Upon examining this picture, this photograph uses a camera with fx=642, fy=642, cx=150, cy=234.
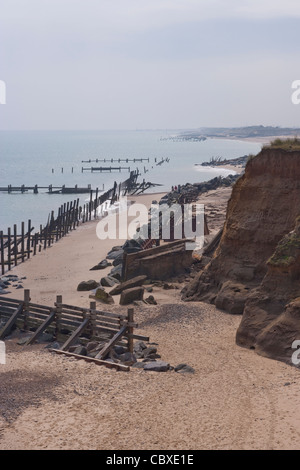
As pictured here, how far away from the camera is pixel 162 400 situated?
1236 cm

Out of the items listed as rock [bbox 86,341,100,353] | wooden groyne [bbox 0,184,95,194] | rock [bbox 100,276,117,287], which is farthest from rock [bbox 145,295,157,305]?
wooden groyne [bbox 0,184,95,194]

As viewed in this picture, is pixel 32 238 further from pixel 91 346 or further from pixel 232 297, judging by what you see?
pixel 91 346

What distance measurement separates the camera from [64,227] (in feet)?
139

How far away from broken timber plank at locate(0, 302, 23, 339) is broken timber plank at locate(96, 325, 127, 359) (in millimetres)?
3975

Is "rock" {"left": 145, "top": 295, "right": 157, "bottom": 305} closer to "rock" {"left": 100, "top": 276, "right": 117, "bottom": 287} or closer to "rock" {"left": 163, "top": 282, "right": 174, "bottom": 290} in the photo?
"rock" {"left": 163, "top": 282, "right": 174, "bottom": 290}

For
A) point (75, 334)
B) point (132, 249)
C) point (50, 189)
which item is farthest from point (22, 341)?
point (50, 189)

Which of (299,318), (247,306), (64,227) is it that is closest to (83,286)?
(247,306)

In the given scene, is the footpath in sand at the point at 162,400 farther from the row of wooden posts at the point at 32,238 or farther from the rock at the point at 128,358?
the row of wooden posts at the point at 32,238

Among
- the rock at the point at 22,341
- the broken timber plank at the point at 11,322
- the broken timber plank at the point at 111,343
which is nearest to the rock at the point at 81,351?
the broken timber plank at the point at 111,343

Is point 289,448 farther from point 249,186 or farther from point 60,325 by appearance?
point 249,186

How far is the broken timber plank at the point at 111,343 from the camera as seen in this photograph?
15.0m

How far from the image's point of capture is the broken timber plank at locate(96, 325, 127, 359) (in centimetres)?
1495

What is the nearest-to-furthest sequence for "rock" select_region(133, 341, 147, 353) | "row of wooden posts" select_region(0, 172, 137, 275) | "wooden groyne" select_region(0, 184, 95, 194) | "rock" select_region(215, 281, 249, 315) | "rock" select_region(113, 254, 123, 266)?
1. "rock" select_region(133, 341, 147, 353)
2. "rock" select_region(215, 281, 249, 315)
3. "rock" select_region(113, 254, 123, 266)
4. "row of wooden posts" select_region(0, 172, 137, 275)
5. "wooden groyne" select_region(0, 184, 95, 194)

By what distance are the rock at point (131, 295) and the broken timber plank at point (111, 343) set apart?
509 cm
